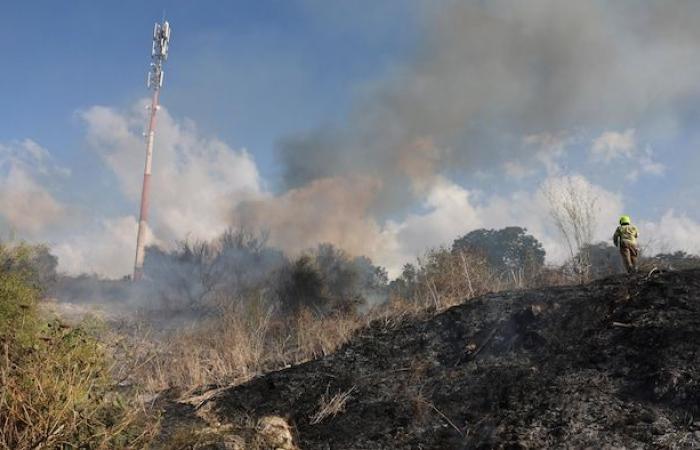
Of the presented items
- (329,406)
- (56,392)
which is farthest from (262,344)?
(56,392)

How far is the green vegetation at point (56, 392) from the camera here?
448 centimetres

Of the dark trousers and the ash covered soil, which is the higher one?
the dark trousers

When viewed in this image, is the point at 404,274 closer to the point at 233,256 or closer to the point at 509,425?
the point at 233,256

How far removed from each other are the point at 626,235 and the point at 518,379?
5376 mm

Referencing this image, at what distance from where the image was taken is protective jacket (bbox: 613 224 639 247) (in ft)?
37.1

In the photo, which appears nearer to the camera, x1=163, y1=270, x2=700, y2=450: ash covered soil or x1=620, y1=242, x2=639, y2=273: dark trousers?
x1=163, y1=270, x2=700, y2=450: ash covered soil

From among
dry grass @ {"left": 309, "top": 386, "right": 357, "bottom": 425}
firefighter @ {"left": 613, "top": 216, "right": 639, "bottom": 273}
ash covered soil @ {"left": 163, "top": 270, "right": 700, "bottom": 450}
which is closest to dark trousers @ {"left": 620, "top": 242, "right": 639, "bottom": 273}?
firefighter @ {"left": 613, "top": 216, "right": 639, "bottom": 273}

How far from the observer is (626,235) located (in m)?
11.3

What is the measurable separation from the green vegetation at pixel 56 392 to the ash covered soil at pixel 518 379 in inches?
110

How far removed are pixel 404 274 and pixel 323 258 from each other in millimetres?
4704

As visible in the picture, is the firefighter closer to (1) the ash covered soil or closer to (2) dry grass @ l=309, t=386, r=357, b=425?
(1) the ash covered soil

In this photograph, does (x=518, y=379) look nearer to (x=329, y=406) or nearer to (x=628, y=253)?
(x=329, y=406)

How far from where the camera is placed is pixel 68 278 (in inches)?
1375

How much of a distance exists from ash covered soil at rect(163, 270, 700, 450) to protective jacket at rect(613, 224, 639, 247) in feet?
4.65
